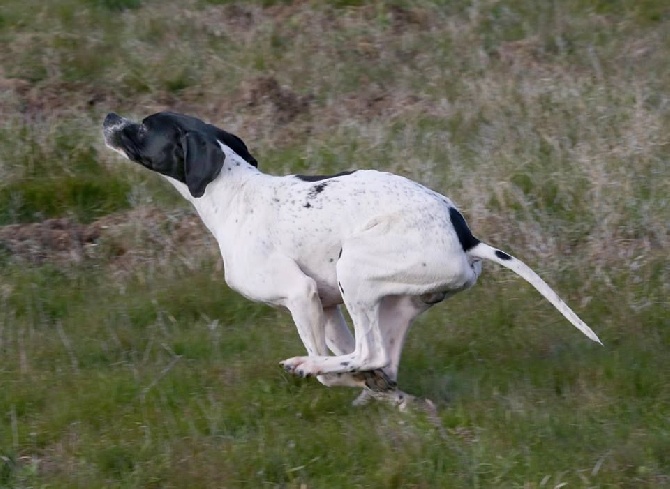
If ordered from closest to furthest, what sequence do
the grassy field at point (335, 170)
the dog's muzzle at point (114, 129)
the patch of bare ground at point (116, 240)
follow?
the grassy field at point (335, 170)
the dog's muzzle at point (114, 129)
the patch of bare ground at point (116, 240)

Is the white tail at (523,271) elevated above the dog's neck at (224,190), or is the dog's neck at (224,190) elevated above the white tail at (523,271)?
the dog's neck at (224,190)

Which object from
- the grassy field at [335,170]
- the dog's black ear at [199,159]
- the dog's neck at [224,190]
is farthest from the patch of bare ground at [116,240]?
the dog's black ear at [199,159]

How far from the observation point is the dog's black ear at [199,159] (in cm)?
566

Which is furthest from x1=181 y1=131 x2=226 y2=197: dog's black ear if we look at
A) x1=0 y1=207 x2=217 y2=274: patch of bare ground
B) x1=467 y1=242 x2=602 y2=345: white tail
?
x1=0 y1=207 x2=217 y2=274: patch of bare ground

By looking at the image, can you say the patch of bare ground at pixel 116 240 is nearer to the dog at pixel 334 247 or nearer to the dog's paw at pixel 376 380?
the dog at pixel 334 247

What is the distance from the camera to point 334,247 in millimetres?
5426

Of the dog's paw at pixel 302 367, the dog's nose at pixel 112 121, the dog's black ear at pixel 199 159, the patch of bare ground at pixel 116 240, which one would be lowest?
the patch of bare ground at pixel 116 240

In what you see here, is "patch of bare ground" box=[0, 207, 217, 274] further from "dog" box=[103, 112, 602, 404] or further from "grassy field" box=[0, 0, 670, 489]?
"dog" box=[103, 112, 602, 404]

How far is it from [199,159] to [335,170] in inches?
113

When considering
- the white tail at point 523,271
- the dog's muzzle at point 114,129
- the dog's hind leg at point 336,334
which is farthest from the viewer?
the dog's muzzle at point 114,129

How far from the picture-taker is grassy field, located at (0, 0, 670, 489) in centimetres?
505

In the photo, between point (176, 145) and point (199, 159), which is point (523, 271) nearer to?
point (199, 159)

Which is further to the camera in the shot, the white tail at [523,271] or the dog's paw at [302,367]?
the dog's paw at [302,367]

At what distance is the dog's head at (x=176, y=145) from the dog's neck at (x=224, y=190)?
0.14 feet
